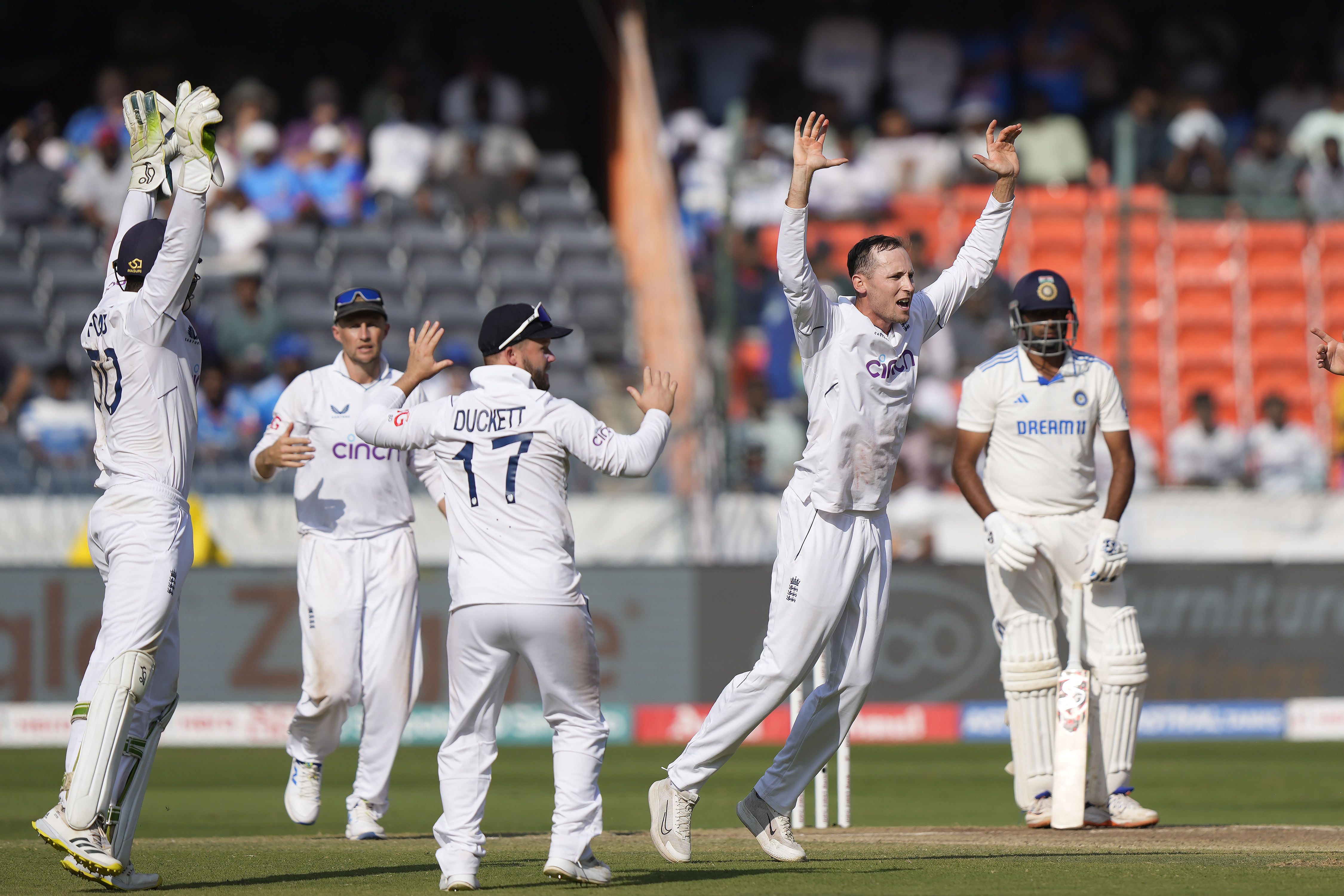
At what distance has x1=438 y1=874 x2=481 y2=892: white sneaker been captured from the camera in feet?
19.1

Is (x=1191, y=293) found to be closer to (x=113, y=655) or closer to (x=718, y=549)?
(x=718, y=549)

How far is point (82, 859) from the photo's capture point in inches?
226

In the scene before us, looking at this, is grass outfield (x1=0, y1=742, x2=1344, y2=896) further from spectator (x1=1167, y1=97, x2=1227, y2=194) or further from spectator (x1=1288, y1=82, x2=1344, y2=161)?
spectator (x1=1288, y1=82, x2=1344, y2=161)

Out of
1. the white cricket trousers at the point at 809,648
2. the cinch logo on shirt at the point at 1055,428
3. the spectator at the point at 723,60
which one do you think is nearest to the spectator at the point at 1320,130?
the spectator at the point at 723,60

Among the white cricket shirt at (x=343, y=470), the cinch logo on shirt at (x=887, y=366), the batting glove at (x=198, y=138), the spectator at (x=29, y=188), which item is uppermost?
the spectator at (x=29, y=188)

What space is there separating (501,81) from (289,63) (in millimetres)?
3637

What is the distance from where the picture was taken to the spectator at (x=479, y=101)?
60.8 ft

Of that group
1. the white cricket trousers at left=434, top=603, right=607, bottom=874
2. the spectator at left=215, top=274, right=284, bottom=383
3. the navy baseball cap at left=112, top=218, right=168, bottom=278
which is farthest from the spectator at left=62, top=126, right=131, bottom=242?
the white cricket trousers at left=434, top=603, right=607, bottom=874

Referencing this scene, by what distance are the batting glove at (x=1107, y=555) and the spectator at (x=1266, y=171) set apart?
10.7 metres

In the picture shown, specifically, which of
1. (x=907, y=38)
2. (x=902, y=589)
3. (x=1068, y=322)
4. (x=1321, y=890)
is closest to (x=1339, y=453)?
(x=902, y=589)

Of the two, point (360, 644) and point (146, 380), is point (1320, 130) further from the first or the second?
point (146, 380)

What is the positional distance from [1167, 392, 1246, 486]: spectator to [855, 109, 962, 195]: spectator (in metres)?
4.26

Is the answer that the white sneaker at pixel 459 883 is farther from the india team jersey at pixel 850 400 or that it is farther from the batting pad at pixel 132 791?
the india team jersey at pixel 850 400

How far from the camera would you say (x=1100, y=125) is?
19562 millimetres
